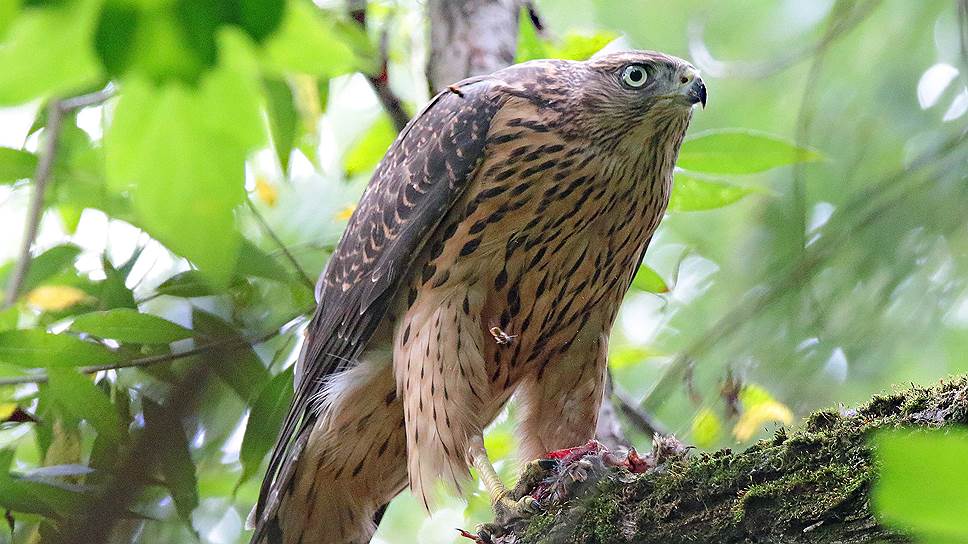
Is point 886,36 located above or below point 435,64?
above

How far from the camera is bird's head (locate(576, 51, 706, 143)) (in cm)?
367

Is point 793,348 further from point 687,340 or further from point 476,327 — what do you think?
point 476,327

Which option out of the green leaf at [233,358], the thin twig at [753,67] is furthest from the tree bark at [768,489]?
the thin twig at [753,67]

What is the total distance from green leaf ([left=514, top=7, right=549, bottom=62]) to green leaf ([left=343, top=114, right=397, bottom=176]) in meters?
0.76

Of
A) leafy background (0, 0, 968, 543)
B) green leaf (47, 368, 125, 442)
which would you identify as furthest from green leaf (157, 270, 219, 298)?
green leaf (47, 368, 125, 442)

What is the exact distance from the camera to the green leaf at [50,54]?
3.79 feet

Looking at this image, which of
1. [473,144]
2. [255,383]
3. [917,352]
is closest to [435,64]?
[473,144]

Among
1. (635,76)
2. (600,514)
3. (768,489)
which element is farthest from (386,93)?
(768,489)

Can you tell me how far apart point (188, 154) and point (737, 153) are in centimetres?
306

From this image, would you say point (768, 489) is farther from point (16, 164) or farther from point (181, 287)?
point (16, 164)

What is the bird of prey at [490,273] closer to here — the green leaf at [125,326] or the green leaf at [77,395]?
the green leaf at [125,326]

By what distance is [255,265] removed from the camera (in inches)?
123

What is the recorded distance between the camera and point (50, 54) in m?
1.19

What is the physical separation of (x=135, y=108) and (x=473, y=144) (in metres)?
2.52
